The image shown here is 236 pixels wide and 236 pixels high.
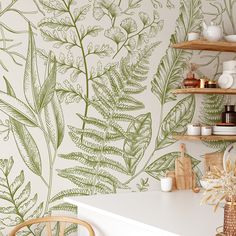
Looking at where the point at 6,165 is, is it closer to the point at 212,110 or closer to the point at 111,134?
the point at 111,134

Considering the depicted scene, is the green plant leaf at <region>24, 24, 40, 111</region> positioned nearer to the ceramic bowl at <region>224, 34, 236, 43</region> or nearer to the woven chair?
the woven chair

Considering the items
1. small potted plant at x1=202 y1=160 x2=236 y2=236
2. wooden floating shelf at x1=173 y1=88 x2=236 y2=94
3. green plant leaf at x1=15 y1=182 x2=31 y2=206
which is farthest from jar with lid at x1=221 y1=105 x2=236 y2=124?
small potted plant at x1=202 y1=160 x2=236 y2=236

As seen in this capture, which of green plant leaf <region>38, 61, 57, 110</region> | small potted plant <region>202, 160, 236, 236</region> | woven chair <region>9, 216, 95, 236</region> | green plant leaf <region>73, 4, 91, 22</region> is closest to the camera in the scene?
small potted plant <region>202, 160, 236, 236</region>

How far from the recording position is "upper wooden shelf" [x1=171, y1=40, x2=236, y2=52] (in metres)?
3.38

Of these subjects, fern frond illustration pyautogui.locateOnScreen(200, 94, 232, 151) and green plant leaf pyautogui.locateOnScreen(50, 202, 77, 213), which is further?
fern frond illustration pyautogui.locateOnScreen(200, 94, 232, 151)

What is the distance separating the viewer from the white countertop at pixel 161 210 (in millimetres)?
2377

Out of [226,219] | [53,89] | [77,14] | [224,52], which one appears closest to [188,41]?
[224,52]

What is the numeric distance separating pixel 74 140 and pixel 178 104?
0.83 metres

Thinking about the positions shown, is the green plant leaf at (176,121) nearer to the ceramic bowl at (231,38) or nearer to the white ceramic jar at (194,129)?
the white ceramic jar at (194,129)

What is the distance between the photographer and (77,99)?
3.17m

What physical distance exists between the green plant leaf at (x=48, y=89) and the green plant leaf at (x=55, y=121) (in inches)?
1.0

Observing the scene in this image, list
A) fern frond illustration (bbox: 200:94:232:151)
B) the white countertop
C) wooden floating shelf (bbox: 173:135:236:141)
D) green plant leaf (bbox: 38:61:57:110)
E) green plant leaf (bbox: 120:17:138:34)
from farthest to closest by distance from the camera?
1. fern frond illustration (bbox: 200:94:232:151)
2. wooden floating shelf (bbox: 173:135:236:141)
3. green plant leaf (bbox: 120:17:138:34)
4. green plant leaf (bbox: 38:61:57:110)
5. the white countertop

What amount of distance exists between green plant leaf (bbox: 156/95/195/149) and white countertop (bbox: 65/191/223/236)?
36 cm

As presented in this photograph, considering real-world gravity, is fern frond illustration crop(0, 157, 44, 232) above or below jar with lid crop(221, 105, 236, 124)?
below
